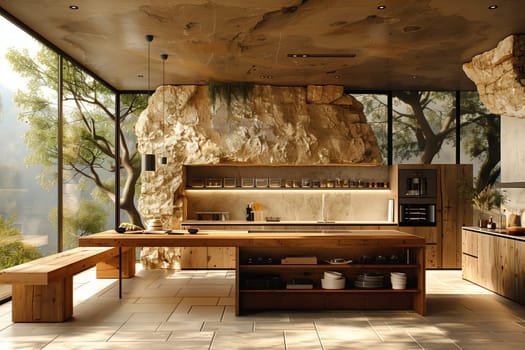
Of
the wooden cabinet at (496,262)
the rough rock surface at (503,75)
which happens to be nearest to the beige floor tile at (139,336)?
the wooden cabinet at (496,262)

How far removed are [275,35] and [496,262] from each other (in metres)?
4.12

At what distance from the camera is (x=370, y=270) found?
5672mm

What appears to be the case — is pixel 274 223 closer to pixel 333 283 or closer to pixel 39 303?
pixel 333 283

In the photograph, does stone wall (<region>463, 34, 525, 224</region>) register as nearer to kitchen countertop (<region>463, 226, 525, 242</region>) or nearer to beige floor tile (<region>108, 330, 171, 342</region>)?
kitchen countertop (<region>463, 226, 525, 242</region>)

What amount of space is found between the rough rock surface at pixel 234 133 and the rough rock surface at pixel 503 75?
8.06 ft

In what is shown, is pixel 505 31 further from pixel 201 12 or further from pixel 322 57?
pixel 201 12

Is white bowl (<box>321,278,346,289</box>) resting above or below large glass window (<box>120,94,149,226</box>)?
below

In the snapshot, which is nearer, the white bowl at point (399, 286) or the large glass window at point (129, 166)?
the white bowl at point (399, 286)

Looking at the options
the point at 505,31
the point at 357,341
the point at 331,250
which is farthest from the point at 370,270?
the point at 505,31

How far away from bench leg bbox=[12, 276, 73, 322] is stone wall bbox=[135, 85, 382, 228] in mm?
3518

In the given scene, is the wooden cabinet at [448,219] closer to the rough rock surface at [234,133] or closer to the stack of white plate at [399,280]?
the rough rock surface at [234,133]

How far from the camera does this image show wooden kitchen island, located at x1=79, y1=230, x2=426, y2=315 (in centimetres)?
533

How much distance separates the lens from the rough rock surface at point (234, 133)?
8.48 meters

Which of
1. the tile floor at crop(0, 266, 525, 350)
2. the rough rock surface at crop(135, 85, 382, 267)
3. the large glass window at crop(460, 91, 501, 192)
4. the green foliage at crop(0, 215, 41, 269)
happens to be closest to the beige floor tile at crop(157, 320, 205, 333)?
the tile floor at crop(0, 266, 525, 350)
